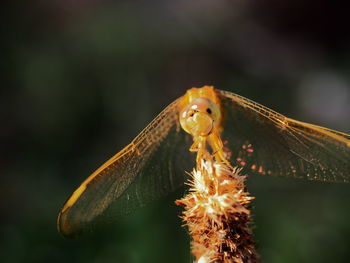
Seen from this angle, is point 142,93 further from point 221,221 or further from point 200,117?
point 221,221

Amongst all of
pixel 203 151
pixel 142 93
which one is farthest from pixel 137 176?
pixel 142 93

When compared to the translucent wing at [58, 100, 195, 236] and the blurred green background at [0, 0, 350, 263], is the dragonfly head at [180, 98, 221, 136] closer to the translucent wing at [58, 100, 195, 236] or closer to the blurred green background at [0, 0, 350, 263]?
the translucent wing at [58, 100, 195, 236]

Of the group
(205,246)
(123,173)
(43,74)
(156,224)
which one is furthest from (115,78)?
(205,246)

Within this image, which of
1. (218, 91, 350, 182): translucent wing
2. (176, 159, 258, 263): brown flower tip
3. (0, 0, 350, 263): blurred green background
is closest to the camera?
(176, 159, 258, 263): brown flower tip

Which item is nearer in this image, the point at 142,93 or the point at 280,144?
the point at 280,144

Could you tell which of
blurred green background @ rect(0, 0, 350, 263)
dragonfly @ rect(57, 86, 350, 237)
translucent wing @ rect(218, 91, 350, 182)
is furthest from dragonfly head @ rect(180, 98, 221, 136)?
blurred green background @ rect(0, 0, 350, 263)

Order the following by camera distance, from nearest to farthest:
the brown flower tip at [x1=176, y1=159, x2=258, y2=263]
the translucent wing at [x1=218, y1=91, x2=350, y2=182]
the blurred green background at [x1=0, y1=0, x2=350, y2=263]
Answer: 1. the brown flower tip at [x1=176, y1=159, x2=258, y2=263]
2. the translucent wing at [x1=218, y1=91, x2=350, y2=182]
3. the blurred green background at [x1=0, y1=0, x2=350, y2=263]

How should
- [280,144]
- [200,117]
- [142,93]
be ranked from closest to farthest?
[200,117], [280,144], [142,93]
